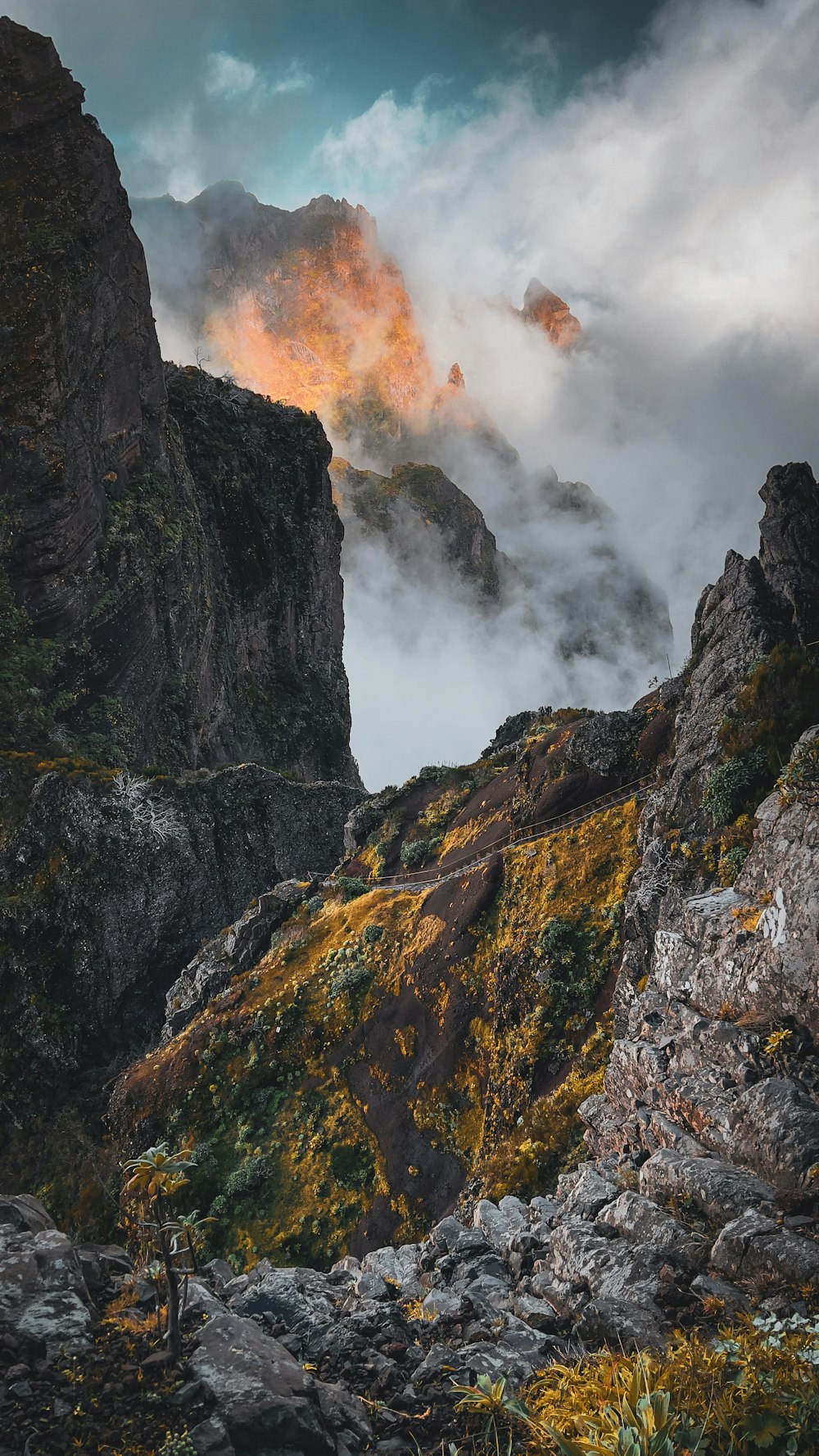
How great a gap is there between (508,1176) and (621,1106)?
5834 millimetres

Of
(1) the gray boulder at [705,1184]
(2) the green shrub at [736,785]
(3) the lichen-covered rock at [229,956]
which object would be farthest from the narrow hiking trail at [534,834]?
(1) the gray boulder at [705,1184]

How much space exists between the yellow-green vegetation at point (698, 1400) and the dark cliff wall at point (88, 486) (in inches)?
2356

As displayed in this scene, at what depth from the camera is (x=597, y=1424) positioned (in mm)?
7430

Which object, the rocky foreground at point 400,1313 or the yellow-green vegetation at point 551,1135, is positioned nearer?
the rocky foreground at point 400,1313

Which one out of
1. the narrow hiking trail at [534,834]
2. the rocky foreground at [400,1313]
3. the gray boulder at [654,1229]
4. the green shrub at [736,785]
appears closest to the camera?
the rocky foreground at [400,1313]

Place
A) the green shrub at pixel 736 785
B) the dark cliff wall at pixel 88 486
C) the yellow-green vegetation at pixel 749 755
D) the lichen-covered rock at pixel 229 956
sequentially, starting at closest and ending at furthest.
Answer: the yellow-green vegetation at pixel 749 755
the green shrub at pixel 736 785
the lichen-covered rock at pixel 229 956
the dark cliff wall at pixel 88 486

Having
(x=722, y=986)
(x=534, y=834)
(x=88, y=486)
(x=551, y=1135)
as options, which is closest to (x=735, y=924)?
(x=722, y=986)

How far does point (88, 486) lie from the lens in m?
64.4

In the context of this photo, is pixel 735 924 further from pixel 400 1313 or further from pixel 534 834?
pixel 534 834

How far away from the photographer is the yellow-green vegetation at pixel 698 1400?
6742 mm

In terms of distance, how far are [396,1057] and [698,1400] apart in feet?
82.6

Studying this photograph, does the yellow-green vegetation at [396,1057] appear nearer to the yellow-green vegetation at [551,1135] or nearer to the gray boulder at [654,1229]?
the yellow-green vegetation at [551,1135]

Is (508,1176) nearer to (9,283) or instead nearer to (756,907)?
(756,907)

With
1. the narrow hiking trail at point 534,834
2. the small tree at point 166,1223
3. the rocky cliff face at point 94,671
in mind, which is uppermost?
the rocky cliff face at point 94,671
